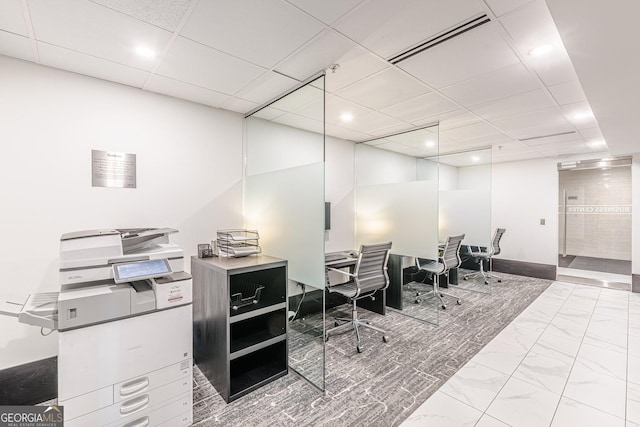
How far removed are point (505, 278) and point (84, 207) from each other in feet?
23.2

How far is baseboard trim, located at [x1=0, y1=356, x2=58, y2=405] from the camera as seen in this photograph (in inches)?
76.5

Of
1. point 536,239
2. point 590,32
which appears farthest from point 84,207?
point 536,239

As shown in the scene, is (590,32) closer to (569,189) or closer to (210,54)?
(210,54)

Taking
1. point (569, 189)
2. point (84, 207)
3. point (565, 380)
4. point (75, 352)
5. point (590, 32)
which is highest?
point (590, 32)

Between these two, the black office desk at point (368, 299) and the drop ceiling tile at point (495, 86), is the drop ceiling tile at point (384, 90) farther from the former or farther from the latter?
the black office desk at point (368, 299)

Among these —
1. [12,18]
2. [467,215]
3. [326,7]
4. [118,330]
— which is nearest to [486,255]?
[467,215]

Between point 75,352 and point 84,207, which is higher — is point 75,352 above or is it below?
below

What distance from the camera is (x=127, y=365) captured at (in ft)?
5.27

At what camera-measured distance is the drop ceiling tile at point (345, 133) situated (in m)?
3.74

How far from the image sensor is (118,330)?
1590mm

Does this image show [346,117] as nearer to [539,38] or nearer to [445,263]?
[539,38]

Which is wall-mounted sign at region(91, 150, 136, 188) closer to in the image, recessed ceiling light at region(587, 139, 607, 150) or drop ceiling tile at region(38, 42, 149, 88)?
drop ceiling tile at region(38, 42, 149, 88)

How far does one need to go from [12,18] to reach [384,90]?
2.57 m

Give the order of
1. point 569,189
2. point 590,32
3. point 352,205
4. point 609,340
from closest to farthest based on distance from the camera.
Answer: point 590,32 → point 609,340 → point 352,205 → point 569,189
